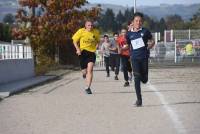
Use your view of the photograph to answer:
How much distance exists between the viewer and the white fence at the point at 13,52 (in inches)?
921

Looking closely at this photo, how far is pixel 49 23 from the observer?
36875 mm

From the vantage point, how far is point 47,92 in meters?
17.8

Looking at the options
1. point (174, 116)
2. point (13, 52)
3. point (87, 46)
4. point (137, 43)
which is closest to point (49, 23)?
point (13, 52)

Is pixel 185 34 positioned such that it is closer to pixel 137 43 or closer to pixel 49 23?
pixel 49 23

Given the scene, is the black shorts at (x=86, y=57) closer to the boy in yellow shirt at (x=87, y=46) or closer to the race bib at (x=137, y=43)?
the boy in yellow shirt at (x=87, y=46)

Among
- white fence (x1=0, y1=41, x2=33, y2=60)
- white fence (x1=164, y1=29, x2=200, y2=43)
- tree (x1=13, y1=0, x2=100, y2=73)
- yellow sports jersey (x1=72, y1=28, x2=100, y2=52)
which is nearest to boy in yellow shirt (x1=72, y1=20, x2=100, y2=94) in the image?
yellow sports jersey (x1=72, y1=28, x2=100, y2=52)

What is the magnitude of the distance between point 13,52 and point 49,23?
1244cm

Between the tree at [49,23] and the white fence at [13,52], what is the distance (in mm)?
8825

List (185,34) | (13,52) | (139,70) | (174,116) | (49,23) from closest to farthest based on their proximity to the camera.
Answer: (174,116), (139,70), (13,52), (49,23), (185,34)

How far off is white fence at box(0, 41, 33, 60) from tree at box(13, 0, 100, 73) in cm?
883

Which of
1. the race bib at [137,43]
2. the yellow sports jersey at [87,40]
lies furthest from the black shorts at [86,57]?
the race bib at [137,43]

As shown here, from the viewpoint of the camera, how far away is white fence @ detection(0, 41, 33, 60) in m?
23.4

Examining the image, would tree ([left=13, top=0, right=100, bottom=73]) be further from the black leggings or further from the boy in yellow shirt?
the black leggings

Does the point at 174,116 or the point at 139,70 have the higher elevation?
the point at 139,70
